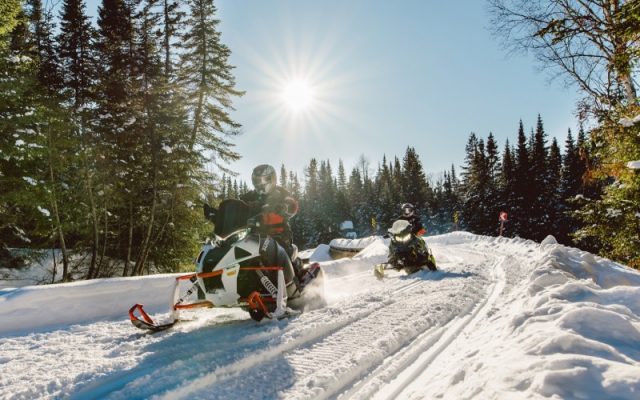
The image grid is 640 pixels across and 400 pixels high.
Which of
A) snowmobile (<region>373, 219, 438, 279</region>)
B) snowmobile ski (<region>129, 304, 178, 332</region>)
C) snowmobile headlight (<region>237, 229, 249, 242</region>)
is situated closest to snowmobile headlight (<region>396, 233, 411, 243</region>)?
snowmobile (<region>373, 219, 438, 279</region>)

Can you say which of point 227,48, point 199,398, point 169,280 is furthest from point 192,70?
point 199,398

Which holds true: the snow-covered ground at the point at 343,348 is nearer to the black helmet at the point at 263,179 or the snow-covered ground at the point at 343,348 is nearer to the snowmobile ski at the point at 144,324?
the snowmobile ski at the point at 144,324

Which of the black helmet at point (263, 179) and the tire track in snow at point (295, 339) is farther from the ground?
the black helmet at point (263, 179)

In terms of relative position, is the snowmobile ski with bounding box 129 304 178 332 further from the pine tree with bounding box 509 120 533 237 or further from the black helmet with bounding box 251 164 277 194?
the pine tree with bounding box 509 120 533 237

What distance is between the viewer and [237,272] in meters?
4.28

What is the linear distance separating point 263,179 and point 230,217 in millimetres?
888

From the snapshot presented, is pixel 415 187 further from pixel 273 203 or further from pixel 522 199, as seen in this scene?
pixel 273 203

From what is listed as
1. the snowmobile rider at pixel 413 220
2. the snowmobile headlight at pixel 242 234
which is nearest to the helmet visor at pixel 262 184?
the snowmobile headlight at pixel 242 234

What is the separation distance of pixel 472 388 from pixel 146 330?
11.0ft

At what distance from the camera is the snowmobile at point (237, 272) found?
423 centimetres

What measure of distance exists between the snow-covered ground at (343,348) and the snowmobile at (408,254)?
3.10 m

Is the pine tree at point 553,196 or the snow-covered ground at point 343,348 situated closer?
the snow-covered ground at point 343,348

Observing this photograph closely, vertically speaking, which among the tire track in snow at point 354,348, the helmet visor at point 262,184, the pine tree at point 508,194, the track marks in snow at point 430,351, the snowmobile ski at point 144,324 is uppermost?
the pine tree at point 508,194

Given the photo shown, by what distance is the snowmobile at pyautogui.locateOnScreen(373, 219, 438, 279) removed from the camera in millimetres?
8812
